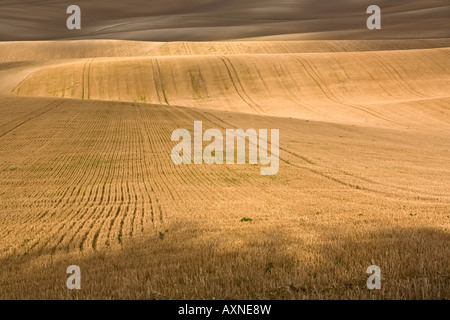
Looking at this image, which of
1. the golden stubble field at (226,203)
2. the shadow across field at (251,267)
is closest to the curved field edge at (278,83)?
the golden stubble field at (226,203)

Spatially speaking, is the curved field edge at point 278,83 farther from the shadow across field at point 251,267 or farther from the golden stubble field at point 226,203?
the shadow across field at point 251,267

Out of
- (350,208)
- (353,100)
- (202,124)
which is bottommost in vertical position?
(350,208)

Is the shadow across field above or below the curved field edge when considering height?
below

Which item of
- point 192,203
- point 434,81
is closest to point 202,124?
point 192,203

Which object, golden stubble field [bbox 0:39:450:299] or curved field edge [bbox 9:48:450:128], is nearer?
golden stubble field [bbox 0:39:450:299]

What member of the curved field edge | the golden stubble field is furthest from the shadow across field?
the curved field edge

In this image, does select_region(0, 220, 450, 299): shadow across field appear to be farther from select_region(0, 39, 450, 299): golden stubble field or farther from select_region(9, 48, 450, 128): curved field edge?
select_region(9, 48, 450, 128): curved field edge

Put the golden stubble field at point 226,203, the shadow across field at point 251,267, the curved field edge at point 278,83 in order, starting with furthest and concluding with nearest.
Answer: the curved field edge at point 278,83 < the golden stubble field at point 226,203 < the shadow across field at point 251,267

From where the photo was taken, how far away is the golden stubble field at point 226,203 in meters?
8.64

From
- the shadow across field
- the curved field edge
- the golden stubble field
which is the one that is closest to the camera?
the shadow across field

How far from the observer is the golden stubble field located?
864 centimetres
